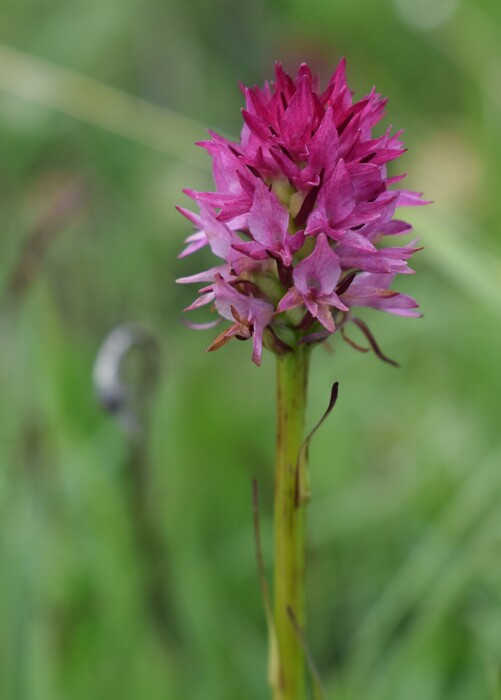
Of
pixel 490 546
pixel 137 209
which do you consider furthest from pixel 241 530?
pixel 137 209

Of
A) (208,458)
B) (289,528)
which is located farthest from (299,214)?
(208,458)

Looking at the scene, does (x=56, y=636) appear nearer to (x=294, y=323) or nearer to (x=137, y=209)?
(x=294, y=323)

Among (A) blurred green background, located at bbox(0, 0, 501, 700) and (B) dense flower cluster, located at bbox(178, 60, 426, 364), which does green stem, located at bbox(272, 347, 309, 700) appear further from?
(A) blurred green background, located at bbox(0, 0, 501, 700)

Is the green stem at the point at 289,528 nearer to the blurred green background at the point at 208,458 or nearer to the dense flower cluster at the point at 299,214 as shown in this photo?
the dense flower cluster at the point at 299,214

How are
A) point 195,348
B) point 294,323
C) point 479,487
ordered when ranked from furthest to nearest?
point 195,348 < point 479,487 < point 294,323

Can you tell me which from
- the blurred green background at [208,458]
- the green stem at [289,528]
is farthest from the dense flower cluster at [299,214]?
the blurred green background at [208,458]

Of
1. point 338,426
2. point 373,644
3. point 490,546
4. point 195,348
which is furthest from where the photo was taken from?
point 195,348

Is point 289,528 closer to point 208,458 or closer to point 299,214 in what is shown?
point 299,214
